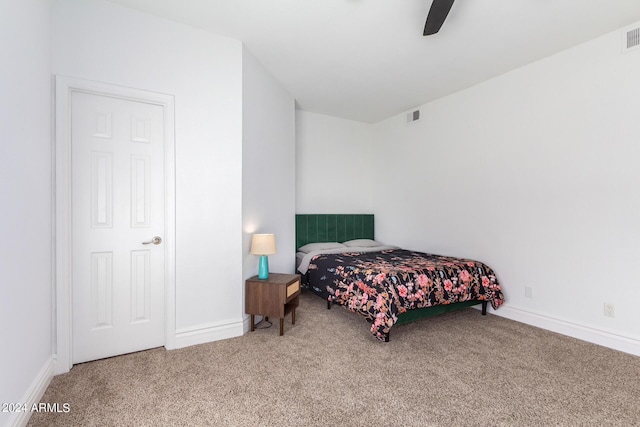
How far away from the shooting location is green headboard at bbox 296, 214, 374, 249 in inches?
179

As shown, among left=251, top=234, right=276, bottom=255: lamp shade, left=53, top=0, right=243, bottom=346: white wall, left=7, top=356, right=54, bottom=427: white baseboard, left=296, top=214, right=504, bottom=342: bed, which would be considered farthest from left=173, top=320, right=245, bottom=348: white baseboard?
left=296, top=214, right=504, bottom=342: bed

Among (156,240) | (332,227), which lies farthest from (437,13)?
(332,227)

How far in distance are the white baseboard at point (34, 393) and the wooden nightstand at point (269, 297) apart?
1410mm

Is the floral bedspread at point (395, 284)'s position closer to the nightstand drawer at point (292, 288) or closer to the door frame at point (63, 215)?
the nightstand drawer at point (292, 288)

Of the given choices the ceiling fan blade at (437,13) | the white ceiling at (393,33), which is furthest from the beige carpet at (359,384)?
the white ceiling at (393,33)

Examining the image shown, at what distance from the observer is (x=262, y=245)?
2814 mm

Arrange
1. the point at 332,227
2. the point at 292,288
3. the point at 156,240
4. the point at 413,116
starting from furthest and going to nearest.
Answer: the point at 332,227, the point at 413,116, the point at 292,288, the point at 156,240

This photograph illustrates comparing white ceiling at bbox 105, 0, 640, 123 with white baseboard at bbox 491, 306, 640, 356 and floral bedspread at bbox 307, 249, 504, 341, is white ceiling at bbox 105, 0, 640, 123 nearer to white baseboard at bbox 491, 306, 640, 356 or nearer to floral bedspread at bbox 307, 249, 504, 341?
floral bedspread at bbox 307, 249, 504, 341

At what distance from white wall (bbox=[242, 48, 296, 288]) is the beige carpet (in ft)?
3.20

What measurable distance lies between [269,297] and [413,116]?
136 inches

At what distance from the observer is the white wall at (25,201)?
56.3 inches

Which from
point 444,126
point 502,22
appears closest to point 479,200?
point 444,126

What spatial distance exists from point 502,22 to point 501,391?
2840 millimetres

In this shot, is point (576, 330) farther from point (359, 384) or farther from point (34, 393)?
point (34, 393)
